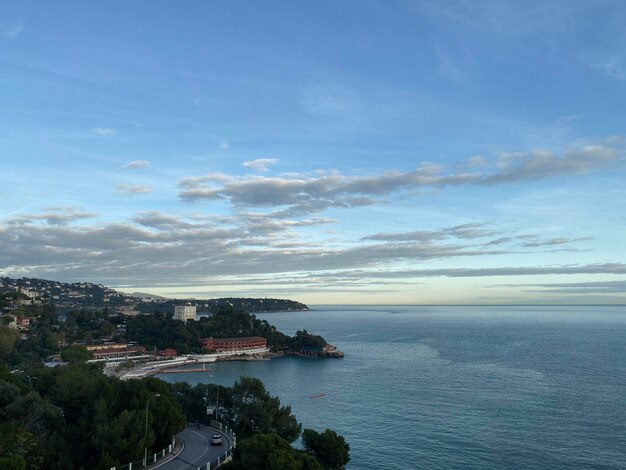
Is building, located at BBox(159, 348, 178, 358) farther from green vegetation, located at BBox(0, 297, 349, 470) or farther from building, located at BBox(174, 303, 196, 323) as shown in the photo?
building, located at BBox(174, 303, 196, 323)

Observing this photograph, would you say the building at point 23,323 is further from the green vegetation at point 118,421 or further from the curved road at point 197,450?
the curved road at point 197,450

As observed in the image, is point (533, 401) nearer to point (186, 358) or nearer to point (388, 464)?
point (388, 464)

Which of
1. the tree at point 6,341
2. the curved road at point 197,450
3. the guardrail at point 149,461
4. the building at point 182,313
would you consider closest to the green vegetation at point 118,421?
the guardrail at point 149,461

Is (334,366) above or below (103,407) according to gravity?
below

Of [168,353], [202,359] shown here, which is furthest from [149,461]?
[168,353]

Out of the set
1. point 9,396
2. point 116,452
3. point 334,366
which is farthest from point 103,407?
point 334,366

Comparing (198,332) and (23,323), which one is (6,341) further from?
(198,332)
